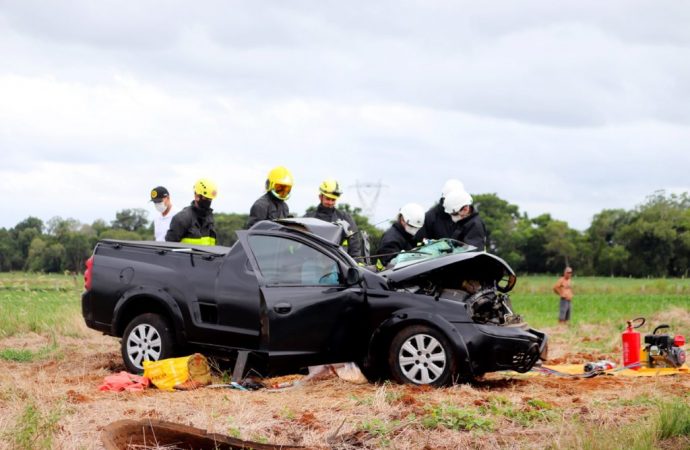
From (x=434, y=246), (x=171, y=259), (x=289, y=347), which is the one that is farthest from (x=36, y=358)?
(x=434, y=246)

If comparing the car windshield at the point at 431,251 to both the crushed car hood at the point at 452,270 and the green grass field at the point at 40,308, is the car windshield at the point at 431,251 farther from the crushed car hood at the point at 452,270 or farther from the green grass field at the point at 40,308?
the green grass field at the point at 40,308

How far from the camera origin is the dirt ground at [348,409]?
772cm

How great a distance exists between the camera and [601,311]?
1287 inches

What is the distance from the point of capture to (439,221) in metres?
12.6

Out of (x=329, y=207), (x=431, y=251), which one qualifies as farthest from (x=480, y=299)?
(x=329, y=207)

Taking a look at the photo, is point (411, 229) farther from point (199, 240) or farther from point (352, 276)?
point (199, 240)

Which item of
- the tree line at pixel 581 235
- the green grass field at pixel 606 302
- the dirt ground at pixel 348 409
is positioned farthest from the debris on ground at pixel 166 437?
the tree line at pixel 581 235

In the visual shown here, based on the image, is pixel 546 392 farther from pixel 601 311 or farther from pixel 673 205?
pixel 673 205

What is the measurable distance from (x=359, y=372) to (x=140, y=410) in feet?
8.49

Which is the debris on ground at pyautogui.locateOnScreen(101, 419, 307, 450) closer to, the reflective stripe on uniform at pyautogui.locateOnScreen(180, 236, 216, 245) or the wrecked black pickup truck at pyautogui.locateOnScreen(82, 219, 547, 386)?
the wrecked black pickup truck at pyautogui.locateOnScreen(82, 219, 547, 386)

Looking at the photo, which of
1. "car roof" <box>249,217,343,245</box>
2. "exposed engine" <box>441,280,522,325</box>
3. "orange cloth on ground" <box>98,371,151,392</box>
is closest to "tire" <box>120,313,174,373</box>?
"orange cloth on ground" <box>98,371,151,392</box>

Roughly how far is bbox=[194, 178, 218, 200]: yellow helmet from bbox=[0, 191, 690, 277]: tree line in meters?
47.5

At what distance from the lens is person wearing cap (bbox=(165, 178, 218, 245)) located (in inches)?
501

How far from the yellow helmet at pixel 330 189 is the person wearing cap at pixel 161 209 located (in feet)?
7.61
